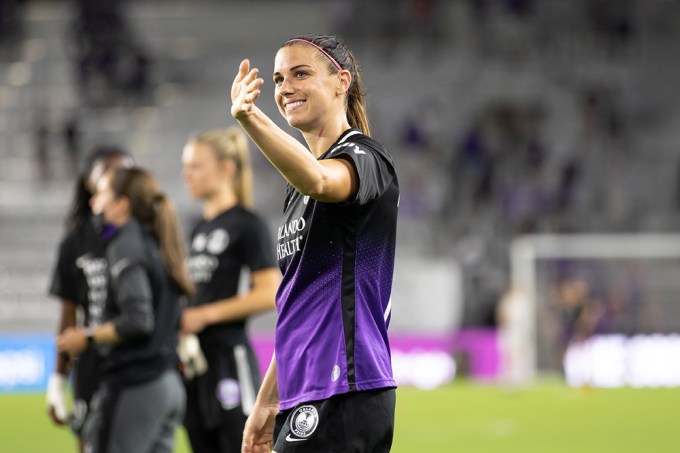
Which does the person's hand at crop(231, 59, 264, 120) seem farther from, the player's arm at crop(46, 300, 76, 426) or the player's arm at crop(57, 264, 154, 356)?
the player's arm at crop(46, 300, 76, 426)

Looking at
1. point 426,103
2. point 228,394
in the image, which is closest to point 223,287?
point 228,394

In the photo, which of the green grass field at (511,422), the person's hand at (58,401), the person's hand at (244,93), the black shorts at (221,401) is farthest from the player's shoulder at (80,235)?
the green grass field at (511,422)

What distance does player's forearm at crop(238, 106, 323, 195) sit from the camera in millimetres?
3160

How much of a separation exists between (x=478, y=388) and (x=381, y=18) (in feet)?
36.7

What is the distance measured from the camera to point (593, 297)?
72.1 feet

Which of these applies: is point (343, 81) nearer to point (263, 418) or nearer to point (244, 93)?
point (244, 93)

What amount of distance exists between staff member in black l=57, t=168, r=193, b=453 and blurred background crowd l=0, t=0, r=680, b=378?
18.2 metres

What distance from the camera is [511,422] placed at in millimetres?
15094

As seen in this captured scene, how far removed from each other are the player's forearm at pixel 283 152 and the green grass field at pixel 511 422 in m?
8.73

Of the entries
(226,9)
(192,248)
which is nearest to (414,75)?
(226,9)

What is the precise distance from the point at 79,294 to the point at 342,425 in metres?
2.94

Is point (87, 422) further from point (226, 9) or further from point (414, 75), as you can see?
point (226, 9)

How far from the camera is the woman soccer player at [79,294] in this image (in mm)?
5887

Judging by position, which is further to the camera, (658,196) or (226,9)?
(226,9)
